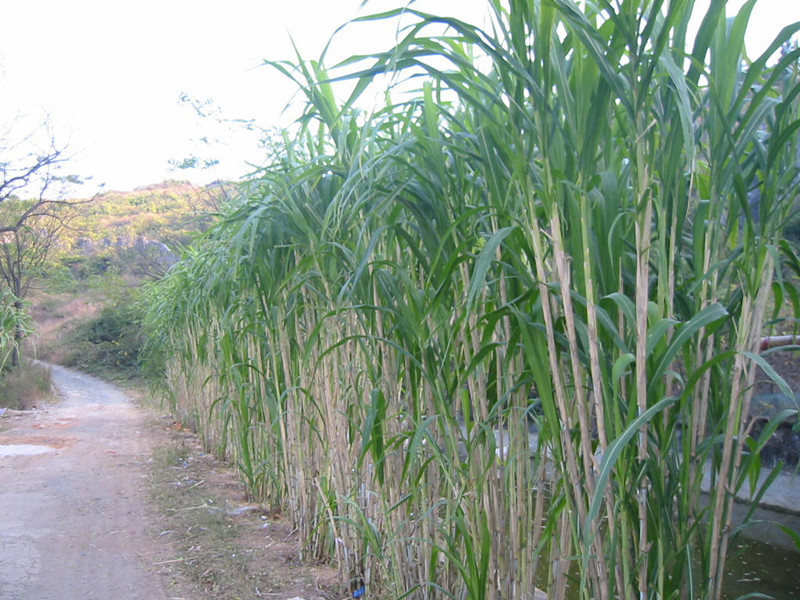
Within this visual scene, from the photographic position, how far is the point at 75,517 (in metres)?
3.99

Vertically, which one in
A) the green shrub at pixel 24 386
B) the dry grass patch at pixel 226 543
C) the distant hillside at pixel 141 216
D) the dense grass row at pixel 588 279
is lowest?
the green shrub at pixel 24 386

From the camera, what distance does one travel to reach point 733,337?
1349 millimetres

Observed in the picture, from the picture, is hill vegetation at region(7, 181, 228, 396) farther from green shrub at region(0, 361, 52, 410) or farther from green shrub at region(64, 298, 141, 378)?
green shrub at region(0, 361, 52, 410)

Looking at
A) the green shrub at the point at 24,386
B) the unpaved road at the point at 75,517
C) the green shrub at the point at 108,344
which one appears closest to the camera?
the unpaved road at the point at 75,517

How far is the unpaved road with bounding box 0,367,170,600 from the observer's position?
9.36 feet

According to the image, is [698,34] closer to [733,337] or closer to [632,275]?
[632,275]

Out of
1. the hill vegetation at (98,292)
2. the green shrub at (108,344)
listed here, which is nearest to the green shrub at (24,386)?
the hill vegetation at (98,292)

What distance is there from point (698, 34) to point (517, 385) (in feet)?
2.28

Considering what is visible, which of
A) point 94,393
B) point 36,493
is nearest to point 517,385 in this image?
point 36,493

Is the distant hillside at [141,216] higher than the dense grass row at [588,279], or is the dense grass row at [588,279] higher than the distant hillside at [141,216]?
the distant hillside at [141,216]

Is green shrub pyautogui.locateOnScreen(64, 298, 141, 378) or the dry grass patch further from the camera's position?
green shrub pyautogui.locateOnScreen(64, 298, 141, 378)

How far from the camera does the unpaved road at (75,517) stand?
2.85m

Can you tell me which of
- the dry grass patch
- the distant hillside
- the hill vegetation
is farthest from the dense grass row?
the hill vegetation

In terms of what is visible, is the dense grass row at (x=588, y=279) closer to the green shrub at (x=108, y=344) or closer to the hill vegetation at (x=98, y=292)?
the hill vegetation at (x=98, y=292)
